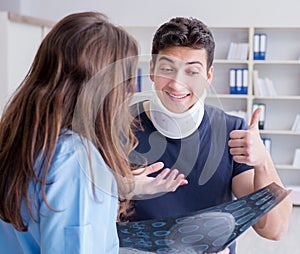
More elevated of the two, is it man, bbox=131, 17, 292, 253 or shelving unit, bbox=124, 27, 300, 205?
man, bbox=131, 17, 292, 253

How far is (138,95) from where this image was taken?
3.69 feet

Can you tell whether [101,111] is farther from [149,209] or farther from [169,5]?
[169,5]

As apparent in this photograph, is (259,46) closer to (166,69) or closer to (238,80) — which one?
(238,80)

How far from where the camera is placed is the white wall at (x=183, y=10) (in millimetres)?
5930

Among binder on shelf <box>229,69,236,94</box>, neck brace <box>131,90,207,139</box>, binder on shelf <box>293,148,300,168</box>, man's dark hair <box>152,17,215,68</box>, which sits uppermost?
man's dark hair <box>152,17,215,68</box>

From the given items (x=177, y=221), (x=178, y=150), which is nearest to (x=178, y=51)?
(x=178, y=150)

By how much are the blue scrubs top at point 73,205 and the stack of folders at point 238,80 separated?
505 centimetres

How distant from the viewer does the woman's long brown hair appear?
3.10 ft

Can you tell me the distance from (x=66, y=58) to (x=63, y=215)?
0.23m

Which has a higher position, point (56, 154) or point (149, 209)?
point (56, 154)

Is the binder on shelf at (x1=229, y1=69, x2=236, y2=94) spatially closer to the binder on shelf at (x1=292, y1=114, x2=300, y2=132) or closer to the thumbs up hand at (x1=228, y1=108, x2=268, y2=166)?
the binder on shelf at (x1=292, y1=114, x2=300, y2=132)

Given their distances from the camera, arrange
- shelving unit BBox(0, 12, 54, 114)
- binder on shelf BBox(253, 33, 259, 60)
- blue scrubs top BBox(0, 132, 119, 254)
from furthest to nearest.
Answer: binder on shelf BBox(253, 33, 259, 60) < shelving unit BBox(0, 12, 54, 114) < blue scrubs top BBox(0, 132, 119, 254)

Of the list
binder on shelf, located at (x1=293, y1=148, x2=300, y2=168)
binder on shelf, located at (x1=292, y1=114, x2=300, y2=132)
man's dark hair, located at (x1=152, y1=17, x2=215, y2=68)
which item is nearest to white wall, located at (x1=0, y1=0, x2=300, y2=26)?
binder on shelf, located at (x1=292, y1=114, x2=300, y2=132)

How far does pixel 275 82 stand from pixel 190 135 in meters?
4.93
